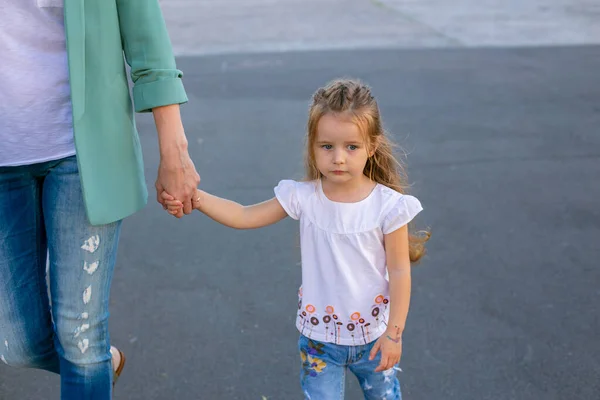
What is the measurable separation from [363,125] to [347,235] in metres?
0.33

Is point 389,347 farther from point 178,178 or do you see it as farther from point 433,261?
point 433,261

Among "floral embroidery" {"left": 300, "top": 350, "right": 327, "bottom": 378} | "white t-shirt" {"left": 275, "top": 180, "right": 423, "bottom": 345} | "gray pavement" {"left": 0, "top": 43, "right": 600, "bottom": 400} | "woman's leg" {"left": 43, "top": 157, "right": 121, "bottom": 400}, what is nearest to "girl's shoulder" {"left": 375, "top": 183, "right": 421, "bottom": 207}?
"white t-shirt" {"left": 275, "top": 180, "right": 423, "bottom": 345}

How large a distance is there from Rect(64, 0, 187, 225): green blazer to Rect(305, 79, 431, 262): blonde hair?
1.31 feet

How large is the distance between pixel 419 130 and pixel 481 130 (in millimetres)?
517

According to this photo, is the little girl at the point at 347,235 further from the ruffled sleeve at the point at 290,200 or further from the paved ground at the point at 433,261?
the paved ground at the point at 433,261

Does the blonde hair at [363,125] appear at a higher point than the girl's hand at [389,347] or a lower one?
higher

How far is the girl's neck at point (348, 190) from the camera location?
8.18 feet

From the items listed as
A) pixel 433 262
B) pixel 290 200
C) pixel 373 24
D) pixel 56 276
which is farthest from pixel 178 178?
pixel 373 24

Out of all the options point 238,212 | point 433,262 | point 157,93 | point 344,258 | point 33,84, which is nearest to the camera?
point 33,84

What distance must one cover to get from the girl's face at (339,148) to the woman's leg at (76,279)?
655mm

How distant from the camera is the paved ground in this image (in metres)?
3.53

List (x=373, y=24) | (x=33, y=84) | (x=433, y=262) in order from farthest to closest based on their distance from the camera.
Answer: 1. (x=373, y=24)
2. (x=433, y=262)
3. (x=33, y=84)

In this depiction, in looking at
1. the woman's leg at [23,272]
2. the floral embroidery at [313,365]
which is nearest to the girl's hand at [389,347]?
the floral embroidery at [313,365]

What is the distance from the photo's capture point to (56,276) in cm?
247
